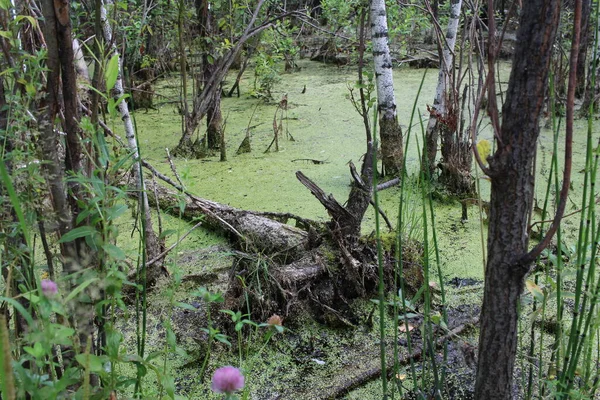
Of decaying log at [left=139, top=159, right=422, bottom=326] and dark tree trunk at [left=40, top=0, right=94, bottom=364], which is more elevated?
dark tree trunk at [left=40, top=0, right=94, bottom=364]

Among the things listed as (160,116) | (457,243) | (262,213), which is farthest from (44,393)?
(160,116)

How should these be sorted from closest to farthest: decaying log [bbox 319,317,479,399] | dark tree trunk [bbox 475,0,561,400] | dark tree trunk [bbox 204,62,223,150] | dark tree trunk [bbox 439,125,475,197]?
dark tree trunk [bbox 475,0,561,400] → decaying log [bbox 319,317,479,399] → dark tree trunk [bbox 439,125,475,197] → dark tree trunk [bbox 204,62,223,150]

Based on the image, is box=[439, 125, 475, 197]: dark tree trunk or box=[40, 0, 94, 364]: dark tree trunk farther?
box=[439, 125, 475, 197]: dark tree trunk

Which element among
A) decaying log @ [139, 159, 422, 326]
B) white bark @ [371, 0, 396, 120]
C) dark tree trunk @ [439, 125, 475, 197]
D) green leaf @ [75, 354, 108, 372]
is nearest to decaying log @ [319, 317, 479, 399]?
decaying log @ [139, 159, 422, 326]

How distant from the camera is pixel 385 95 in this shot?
2.95 meters

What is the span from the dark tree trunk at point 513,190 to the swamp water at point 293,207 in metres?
0.45

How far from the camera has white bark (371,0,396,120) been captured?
2.80 m

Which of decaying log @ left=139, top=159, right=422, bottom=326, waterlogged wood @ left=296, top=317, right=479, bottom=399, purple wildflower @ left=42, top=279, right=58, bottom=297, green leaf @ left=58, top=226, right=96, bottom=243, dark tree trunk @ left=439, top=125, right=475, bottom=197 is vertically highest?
green leaf @ left=58, top=226, right=96, bottom=243

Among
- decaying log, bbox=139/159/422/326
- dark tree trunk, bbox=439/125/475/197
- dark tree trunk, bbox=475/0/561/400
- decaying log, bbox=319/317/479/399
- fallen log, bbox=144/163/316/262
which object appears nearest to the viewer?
dark tree trunk, bbox=475/0/561/400

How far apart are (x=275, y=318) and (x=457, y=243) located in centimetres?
138

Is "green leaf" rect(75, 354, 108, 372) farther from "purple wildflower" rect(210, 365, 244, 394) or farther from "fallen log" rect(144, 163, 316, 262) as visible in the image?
"fallen log" rect(144, 163, 316, 262)

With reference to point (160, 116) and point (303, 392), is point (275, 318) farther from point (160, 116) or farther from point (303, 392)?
point (160, 116)

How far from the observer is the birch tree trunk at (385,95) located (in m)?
2.82

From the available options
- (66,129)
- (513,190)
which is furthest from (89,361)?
(513,190)
